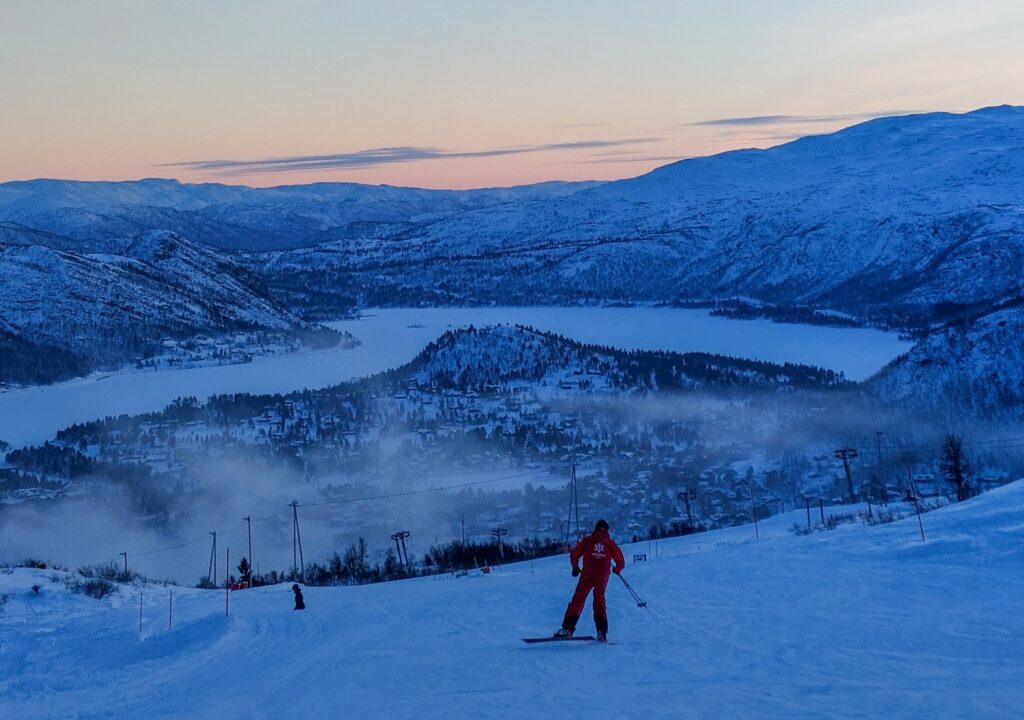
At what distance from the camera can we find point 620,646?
14.0m

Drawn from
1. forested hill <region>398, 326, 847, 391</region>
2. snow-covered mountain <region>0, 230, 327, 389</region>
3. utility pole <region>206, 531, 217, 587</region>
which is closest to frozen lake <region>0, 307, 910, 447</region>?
forested hill <region>398, 326, 847, 391</region>

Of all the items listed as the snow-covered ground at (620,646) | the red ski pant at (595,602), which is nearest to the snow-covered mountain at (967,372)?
the snow-covered ground at (620,646)

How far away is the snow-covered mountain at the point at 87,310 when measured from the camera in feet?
510

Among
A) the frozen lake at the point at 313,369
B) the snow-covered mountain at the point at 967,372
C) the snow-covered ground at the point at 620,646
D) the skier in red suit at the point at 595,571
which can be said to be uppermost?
the skier in red suit at the point at 595,571

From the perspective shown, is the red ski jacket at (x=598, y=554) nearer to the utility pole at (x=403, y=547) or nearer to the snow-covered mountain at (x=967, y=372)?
the utility pole at (x=403, y=547)

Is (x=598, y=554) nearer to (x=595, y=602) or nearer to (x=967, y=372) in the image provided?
(x=595, y=602)

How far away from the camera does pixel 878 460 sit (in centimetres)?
7075

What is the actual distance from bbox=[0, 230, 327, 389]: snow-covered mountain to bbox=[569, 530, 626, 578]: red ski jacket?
5555 inches

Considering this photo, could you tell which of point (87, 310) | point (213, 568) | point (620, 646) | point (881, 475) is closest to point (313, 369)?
point (87, 310)

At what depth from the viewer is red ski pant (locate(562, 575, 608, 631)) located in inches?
558

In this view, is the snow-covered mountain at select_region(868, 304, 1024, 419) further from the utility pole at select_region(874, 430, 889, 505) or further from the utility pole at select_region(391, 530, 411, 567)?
the utility pole at select_region(391, 530, 411, 567)

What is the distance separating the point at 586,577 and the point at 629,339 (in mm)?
165111

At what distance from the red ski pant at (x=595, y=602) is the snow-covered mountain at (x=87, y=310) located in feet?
463

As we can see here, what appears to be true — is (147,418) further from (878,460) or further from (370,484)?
(878,460)
